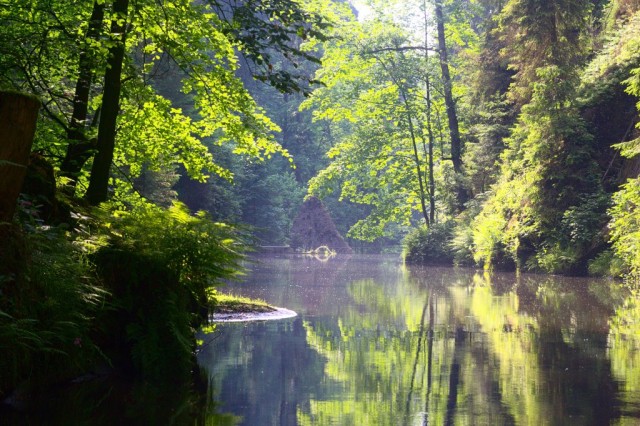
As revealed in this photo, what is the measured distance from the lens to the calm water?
7.04m

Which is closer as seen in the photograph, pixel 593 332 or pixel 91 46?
pixel 91 46

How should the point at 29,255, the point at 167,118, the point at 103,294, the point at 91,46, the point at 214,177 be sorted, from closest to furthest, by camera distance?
1. the point at 29,255
2. the point at 103,294
3. the point at 91,46
4. the point at 167,118
5. the point at 214,177

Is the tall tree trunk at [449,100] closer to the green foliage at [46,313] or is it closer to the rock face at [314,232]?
the rock face at [314,232]

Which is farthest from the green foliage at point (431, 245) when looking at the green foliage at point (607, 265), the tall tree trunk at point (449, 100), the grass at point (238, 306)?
the grass at point (238, 306)

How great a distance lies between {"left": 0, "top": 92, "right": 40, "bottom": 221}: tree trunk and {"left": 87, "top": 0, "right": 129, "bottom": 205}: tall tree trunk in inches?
154

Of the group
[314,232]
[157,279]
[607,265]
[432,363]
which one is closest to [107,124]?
[157,279]

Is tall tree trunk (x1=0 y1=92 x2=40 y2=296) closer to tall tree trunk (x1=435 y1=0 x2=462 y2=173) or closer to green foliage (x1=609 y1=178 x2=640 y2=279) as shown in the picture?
green foliage (x1=609 y1=178 x2=640 y2=279)

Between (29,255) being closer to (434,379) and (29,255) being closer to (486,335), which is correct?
(434,379)

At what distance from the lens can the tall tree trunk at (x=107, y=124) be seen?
10.9m

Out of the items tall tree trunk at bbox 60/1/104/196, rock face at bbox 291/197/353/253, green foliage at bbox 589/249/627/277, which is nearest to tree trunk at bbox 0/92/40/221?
tall tree trunk at bbox 60/1/104/196

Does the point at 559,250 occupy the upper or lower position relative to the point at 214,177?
lower

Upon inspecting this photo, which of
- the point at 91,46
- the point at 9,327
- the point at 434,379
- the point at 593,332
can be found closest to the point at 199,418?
the point at 9,327

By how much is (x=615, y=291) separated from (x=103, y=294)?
15.0 metres

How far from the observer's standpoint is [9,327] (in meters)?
6.37
